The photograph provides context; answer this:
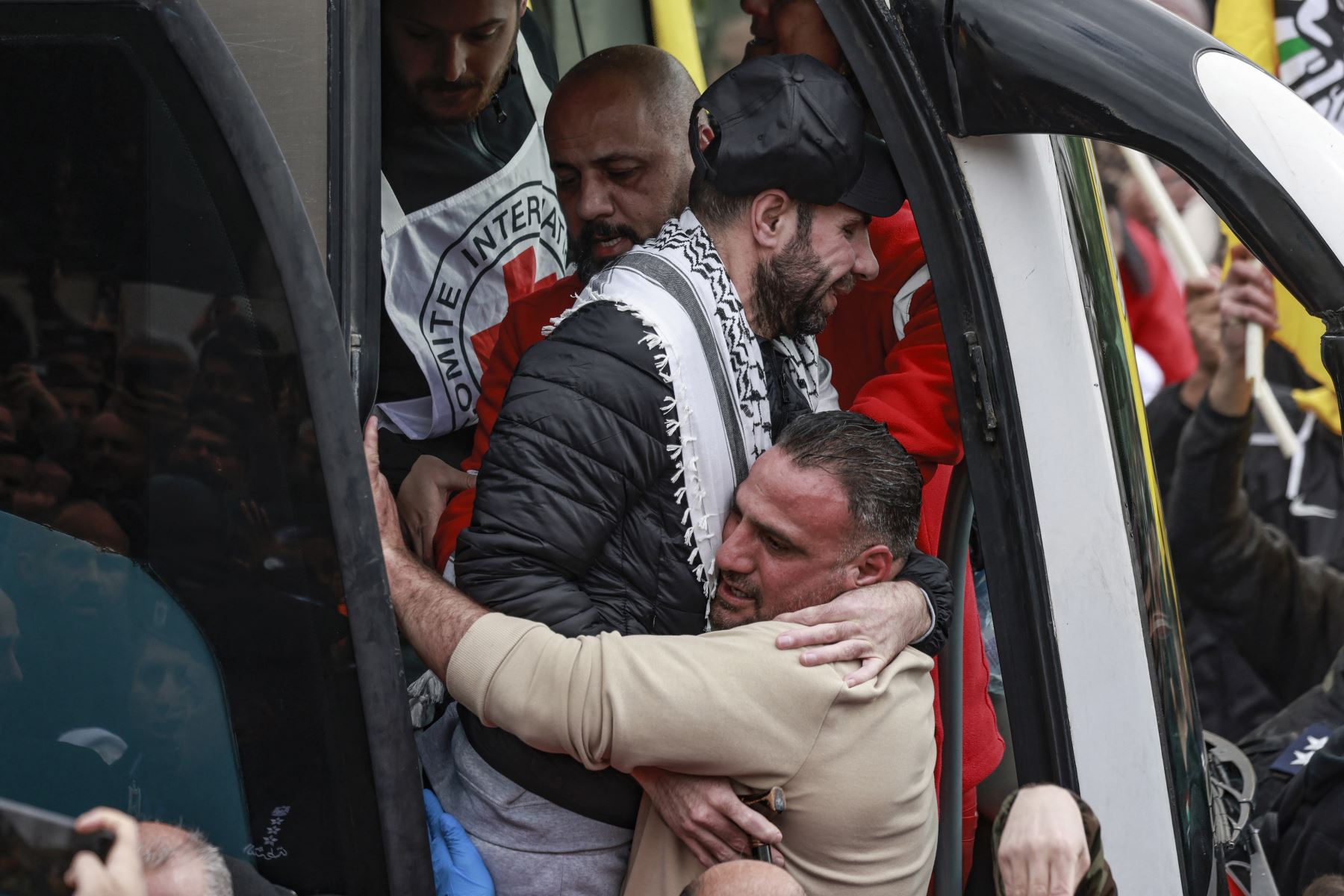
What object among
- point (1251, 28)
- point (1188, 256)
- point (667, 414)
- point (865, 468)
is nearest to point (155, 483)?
point (667, 414)

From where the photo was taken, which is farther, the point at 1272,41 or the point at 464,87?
the point at 1272,41

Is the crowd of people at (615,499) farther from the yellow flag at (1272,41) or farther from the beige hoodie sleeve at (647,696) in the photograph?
the yellow flag at (1272,41)

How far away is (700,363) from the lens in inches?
75.0

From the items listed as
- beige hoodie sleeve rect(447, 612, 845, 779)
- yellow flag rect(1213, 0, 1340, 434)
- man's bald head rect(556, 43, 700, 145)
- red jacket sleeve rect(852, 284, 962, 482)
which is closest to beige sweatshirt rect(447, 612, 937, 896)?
beige hoodie sleeve rect(447, 612, 845, 779)

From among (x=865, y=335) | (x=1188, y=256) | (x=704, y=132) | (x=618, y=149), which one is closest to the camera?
(x=704, y=132)

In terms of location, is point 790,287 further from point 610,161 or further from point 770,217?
point 610,161

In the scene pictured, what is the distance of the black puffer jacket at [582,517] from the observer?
1.75m

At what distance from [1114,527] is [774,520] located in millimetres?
433

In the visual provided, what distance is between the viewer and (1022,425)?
69.0 inches

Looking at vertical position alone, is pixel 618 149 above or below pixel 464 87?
below

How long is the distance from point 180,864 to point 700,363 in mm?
901

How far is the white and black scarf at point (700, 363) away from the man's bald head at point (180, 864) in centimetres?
72

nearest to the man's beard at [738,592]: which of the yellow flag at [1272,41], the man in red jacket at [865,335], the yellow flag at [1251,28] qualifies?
the man in red jacket at [865,335]

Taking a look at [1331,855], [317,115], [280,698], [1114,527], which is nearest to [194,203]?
[317,115]
